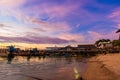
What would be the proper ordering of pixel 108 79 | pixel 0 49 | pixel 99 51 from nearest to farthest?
pixel 108 79
pixel 99 51
pixel 0 49

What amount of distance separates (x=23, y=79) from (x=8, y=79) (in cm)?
164

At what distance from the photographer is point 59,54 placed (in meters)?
143

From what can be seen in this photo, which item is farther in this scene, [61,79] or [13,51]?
[13,51]

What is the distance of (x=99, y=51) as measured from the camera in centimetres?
13688

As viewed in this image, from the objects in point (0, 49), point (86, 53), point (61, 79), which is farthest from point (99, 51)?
point (61, 79)

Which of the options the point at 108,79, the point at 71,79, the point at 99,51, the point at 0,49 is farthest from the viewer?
the point at 0,49

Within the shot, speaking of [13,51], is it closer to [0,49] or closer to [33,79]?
[0,49]

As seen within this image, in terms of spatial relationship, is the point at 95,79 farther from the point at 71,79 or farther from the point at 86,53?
the point at 86,53

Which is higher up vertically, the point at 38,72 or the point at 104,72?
the point at 104,72

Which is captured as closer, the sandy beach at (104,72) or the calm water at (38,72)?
the sandy beach at (104,72)

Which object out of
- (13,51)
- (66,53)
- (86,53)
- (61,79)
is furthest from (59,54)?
(61,79)

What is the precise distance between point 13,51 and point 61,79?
391 ft

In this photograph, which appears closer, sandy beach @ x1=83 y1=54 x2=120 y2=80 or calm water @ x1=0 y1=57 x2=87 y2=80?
sandy beach @ x1=83 y1=54 x2=120 y2=80

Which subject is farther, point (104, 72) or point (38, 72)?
point (38, 72)
